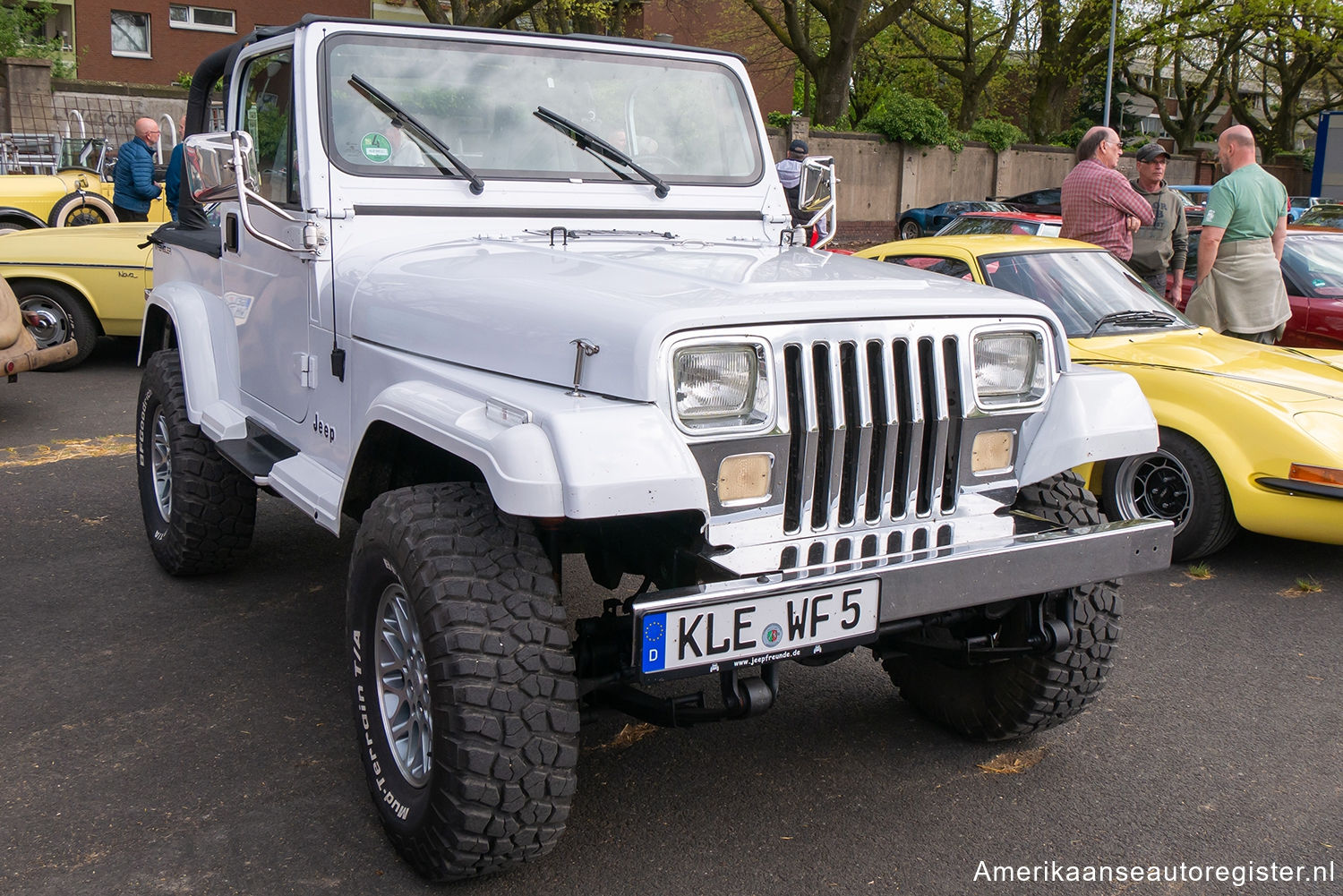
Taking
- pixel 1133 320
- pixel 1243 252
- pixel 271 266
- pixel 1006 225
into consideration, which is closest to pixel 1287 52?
pixel 1006 225

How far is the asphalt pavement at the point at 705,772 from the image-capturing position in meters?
2.88

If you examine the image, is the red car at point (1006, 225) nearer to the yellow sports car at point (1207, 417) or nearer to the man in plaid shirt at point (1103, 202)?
the man in plaid shirt at point (1103, 202)

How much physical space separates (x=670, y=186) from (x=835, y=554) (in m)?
1.85

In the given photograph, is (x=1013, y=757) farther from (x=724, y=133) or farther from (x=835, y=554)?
(x=724, y=133)

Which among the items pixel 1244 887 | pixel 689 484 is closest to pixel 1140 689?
pixel 1244 887

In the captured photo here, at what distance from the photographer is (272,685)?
3.90 metres

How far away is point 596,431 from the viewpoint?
8.04 feet

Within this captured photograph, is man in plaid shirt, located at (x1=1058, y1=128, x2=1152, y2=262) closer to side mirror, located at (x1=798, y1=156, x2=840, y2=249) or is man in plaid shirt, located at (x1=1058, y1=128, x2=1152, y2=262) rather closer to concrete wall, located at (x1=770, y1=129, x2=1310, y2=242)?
side mirror, located at (x1=798, y1=156, x2=840, y2=249)

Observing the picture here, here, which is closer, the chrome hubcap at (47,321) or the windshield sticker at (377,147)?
the windshield sticker at (377,147)

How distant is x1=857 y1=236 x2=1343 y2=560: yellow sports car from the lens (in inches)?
195

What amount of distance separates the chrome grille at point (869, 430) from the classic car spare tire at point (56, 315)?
27.6 feet

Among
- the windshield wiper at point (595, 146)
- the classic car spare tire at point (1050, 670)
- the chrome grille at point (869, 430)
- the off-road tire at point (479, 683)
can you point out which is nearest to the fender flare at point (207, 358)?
the windshield wiper at point (595, 146)

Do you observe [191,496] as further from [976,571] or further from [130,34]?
[130,34]

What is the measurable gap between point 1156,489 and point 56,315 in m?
8.39
